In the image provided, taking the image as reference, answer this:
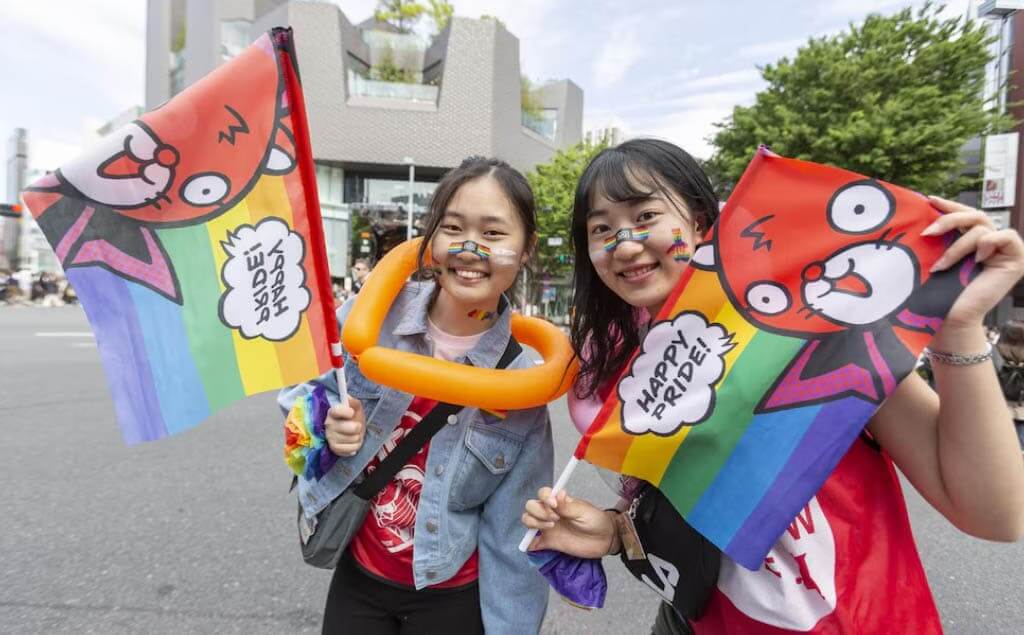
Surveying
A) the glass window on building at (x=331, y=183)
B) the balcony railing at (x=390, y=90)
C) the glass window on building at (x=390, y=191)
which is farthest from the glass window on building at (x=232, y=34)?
the glass window on building at (x=390, y=191)

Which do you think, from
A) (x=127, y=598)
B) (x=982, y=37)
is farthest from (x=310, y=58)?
(x=127, y=598)

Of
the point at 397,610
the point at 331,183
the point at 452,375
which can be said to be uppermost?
the point at 331,183

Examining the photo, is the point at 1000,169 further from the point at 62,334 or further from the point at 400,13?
the point at 400,13

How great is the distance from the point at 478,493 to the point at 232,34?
4499 cm

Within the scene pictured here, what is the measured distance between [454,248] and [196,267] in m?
0.72

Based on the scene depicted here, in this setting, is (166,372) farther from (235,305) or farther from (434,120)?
(434,120)

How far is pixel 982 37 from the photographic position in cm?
1266

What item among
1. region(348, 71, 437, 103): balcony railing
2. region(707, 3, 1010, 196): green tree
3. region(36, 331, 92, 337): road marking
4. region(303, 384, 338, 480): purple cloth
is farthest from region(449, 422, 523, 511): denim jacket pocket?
region(348, 71, 437, 103): balcony railing

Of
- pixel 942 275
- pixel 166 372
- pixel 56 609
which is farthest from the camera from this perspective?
pixel 56 609

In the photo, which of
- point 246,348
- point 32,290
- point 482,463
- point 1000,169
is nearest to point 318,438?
point 246,348

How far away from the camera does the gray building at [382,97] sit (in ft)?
113

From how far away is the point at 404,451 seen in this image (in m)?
1.61

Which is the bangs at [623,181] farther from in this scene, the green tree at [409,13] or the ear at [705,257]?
the green tree at [409,13]

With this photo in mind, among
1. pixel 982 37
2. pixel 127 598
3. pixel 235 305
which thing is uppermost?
pixel 982 37
